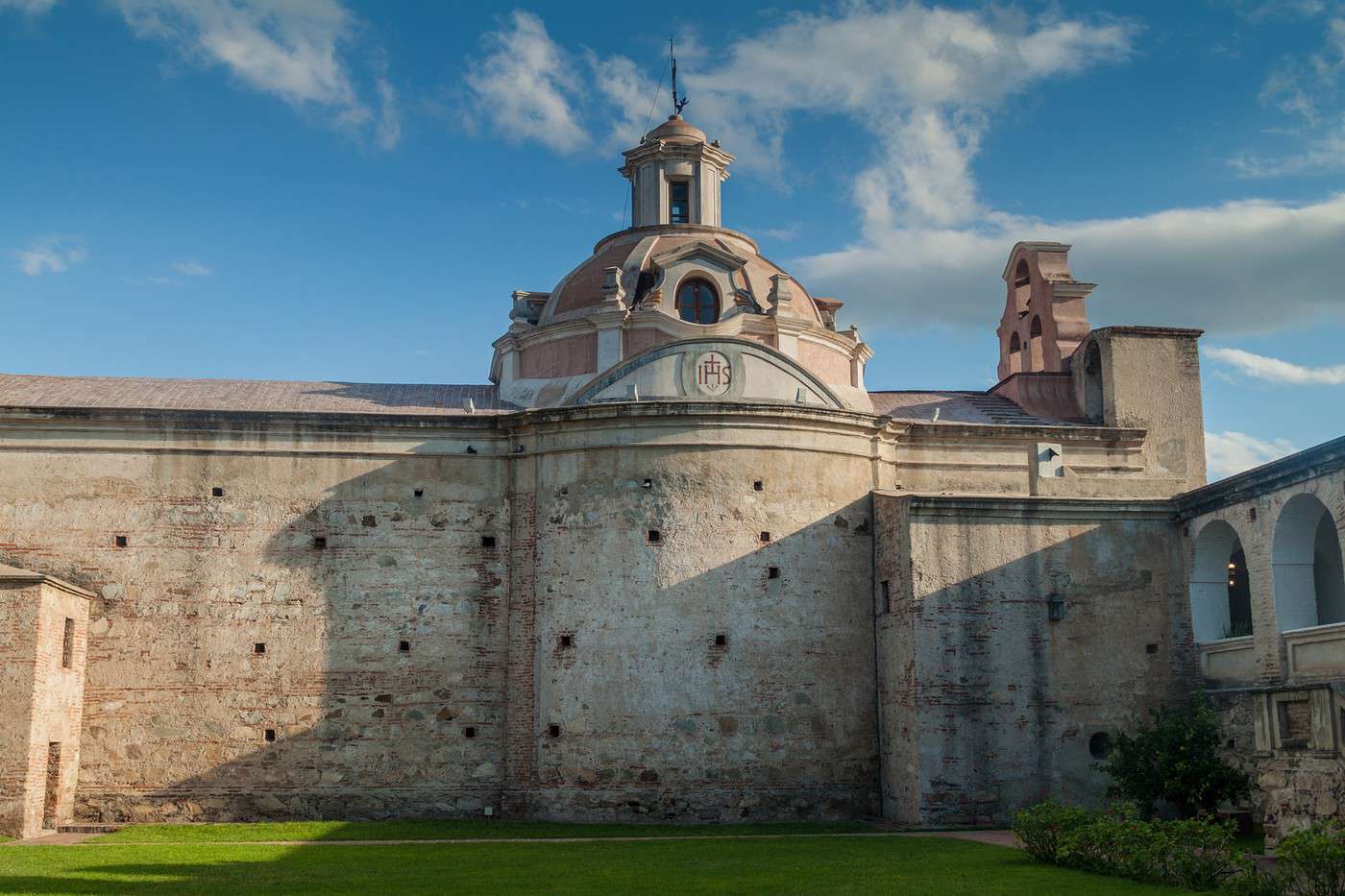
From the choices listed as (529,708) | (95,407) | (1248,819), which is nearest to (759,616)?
(529,708)

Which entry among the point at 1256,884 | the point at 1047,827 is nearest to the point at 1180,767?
the point at 1047,827

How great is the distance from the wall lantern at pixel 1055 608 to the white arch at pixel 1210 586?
2.33 metres

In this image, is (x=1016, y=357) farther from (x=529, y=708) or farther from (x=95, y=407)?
(x=95, y=407)

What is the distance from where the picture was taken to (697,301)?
93.8ft

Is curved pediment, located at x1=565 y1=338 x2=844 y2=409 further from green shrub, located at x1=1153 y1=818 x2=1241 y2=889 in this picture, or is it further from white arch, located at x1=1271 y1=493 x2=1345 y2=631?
green shrub, located at x1=1153 y1=818 x2=1241 y2=889

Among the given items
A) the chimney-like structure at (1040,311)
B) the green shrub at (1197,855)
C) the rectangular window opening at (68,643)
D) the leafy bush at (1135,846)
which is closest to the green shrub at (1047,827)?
the leafy bush at (1135,846)

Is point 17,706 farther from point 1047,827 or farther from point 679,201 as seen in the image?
point 679,201

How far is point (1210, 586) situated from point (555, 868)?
1324 cm

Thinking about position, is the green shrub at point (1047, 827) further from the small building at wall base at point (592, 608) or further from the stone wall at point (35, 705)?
the stone wall at point (35, 705)

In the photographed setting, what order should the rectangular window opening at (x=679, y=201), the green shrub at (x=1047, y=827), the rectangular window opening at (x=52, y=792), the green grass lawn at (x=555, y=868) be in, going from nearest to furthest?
the green grass lawn at (x=555, y=868), the green shrub at (x=1047, y=827), the rectangular window opening at (x=52, y=792), the rectangular window opening at (x=679, y=201)

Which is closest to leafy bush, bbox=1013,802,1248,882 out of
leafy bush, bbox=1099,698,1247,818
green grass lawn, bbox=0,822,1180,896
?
green grass lawn, bbox=0,822,1180,896

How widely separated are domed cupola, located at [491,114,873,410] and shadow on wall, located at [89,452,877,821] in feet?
6.03

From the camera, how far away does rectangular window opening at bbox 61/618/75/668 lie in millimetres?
23656

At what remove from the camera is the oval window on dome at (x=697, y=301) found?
28453 mm
